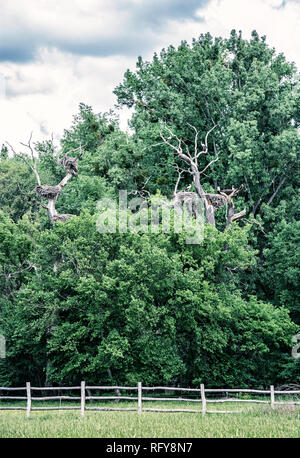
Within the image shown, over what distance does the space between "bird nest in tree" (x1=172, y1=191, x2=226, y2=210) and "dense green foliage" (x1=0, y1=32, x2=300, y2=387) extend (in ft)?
5.77

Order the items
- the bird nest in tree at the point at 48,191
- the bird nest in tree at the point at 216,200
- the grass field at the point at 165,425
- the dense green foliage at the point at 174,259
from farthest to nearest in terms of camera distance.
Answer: the bird nest in tree at the point at 216,200 < the bird nest in tree at the point at 48,191 < the dense green foliage at the point at 174,259 < the grass field at the point at 165,425

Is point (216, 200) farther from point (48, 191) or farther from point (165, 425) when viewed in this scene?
point (165, 425)

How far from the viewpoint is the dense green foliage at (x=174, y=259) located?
77.4 ft

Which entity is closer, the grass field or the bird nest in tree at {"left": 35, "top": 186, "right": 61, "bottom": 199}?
the grass field

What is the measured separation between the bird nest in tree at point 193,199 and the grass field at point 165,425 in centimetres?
1365

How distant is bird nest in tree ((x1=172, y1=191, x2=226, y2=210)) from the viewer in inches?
1114

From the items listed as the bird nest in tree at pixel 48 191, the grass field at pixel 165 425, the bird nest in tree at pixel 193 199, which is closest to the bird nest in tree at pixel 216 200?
the bird nest in tree at pixel 193 199

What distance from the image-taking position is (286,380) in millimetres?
26938

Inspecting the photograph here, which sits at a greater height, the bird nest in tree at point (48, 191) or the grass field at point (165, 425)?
the bird nest in tree at point (48, 191)

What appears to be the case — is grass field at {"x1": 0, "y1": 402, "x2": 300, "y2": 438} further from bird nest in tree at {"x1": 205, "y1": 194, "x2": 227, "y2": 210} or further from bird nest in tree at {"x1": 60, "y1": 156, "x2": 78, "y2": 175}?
bird nest in tree at {"x1": 60, "y1": 156, "x2": 78, "y2": 175}

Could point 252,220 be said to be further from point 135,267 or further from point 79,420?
point 79,420

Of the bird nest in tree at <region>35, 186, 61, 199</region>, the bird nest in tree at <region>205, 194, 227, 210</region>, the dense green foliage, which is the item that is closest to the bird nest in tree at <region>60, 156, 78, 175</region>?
the dense green foliage

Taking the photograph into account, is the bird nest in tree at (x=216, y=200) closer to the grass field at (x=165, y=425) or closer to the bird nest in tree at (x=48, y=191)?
the bird nest in tree at (x=48, y=191)

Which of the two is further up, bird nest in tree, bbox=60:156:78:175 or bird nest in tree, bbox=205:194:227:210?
bird nest in tree, bbox=60:156:78:175
